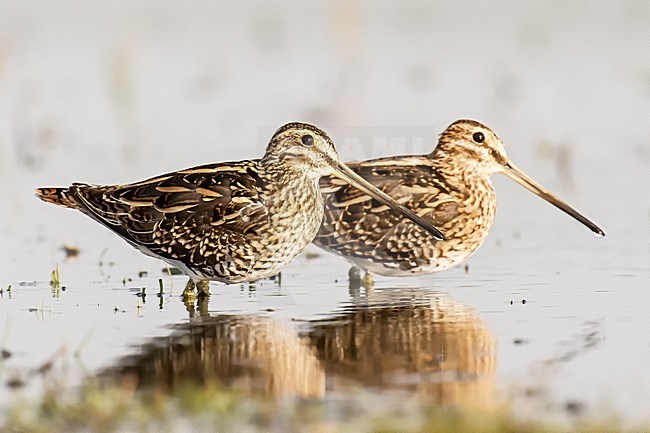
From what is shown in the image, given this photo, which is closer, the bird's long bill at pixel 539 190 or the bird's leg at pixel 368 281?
the bird's leg at pixel 368 281

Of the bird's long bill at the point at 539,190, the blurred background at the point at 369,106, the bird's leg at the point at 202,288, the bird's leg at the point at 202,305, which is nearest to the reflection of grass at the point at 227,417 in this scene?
the blurred background at the point at 369,106

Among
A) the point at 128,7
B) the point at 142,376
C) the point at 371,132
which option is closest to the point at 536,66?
the point at 371,132

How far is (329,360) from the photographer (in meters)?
8.19

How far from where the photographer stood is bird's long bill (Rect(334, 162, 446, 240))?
33.3ft

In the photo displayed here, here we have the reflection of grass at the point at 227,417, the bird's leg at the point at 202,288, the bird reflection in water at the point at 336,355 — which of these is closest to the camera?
the reflection of grass at the point at 227,417

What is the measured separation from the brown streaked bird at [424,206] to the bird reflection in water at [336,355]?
883 millimetres

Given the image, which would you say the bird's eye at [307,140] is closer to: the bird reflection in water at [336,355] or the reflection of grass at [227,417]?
the bird reflection in water at [336,355]

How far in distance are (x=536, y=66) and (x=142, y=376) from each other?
1268 cm

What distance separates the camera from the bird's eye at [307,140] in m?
10.0

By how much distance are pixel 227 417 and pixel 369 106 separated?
412 inches

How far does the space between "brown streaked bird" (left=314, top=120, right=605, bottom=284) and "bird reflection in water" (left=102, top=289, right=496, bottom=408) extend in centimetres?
88

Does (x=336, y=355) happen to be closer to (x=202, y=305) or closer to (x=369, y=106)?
(x=202, y=305)

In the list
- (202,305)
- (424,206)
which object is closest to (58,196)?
(202,305)

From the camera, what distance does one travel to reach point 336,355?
830 cm
